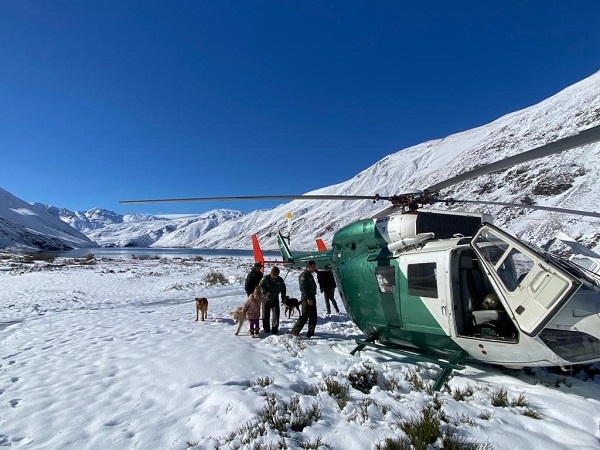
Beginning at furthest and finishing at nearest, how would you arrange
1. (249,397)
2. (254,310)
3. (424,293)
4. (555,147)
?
1. (254,310)
2. (424,293)
3. (249,397)
4. (555,147)

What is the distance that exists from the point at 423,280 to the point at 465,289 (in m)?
0.72

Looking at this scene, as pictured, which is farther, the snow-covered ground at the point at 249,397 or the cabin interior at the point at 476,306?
the cabin interior at the point at 476,306

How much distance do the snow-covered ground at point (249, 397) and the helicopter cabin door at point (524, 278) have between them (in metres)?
1.36

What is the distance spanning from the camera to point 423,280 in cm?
619

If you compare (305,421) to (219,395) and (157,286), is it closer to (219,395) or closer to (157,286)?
(219,395)

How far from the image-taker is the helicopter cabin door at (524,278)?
175 inches

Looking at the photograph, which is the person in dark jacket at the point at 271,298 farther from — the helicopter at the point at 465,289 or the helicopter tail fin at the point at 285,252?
the helicopter tail fin at the point at 285,252

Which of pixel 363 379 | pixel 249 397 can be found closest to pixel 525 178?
pixel 363 379

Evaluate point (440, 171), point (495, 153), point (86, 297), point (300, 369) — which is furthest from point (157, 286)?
point (440, 171)

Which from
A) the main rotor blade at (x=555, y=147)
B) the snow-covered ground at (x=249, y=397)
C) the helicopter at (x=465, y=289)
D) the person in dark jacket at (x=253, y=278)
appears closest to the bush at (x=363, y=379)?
the snow-covered ground at (x=249, y=397)

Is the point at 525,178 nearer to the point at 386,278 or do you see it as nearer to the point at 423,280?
the point at 386,278

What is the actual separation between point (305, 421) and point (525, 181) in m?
87.3

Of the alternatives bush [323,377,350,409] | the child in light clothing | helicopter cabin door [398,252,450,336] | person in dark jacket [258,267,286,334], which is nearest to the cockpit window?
helicopter cabin door [398,252,450,336]

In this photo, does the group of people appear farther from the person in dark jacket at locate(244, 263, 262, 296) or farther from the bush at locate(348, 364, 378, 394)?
the bush at locate(348, 364, 378, 394)
